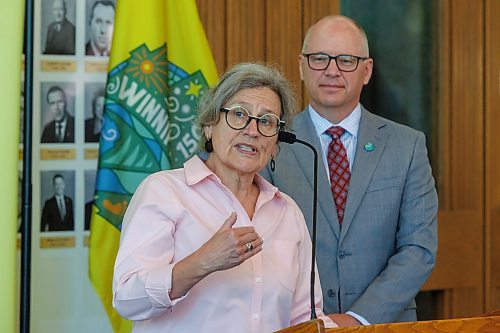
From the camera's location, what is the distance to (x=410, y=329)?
1.49m

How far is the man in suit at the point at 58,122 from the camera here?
331 cm

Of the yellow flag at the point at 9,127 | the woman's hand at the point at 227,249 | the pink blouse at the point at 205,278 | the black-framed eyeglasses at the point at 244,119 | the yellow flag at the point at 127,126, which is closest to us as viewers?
the woman's hand at the point at 227,249

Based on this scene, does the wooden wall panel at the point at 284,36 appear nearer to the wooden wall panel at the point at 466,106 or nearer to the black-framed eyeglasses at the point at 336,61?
the wooden wall panel at the point at 466,106

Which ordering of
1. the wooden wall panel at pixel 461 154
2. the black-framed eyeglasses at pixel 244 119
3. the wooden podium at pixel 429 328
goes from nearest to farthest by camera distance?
the wooden podium at pixel 429 328 → the black-framed eyeglasses at pixel 244 119 → the wooden wall panel at pixel 461 154

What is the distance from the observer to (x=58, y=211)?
333cm

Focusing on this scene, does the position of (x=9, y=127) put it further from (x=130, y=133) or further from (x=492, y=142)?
(x=492, y=142)

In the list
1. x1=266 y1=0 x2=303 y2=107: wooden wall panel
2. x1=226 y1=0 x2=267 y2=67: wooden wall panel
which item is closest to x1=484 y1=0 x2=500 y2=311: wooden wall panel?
x1=266 y1=0 x2=303 y2=107: wooden wall panel

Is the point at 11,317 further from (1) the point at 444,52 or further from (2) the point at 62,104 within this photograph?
(1) the point at 444,52

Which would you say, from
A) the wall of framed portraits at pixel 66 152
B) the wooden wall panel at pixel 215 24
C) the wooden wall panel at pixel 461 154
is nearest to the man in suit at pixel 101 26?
the wall of framed portraits at pixel 66 152

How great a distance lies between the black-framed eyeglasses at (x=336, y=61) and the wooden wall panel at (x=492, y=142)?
1659 millimetres

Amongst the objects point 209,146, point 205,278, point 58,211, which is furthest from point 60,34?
point 205,278

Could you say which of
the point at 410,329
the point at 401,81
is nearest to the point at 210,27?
the point at 401,81

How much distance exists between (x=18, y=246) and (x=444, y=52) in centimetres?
223

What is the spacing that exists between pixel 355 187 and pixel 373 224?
0.43ft
